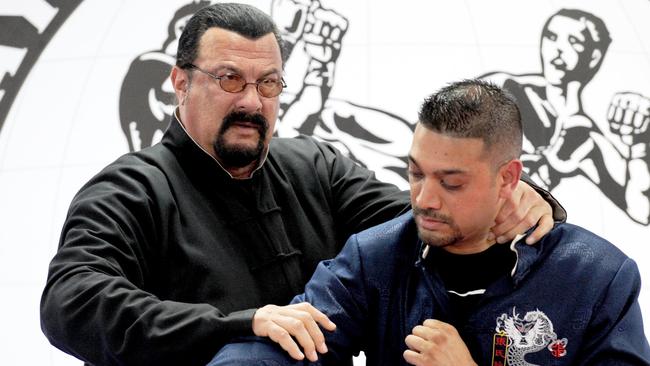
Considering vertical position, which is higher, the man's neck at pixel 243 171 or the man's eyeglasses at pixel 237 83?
the man's eyeglasses at pixel 237 83

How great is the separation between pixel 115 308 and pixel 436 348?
0.80 meters

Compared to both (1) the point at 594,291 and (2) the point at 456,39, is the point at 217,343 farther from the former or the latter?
(2) the point at 456,39

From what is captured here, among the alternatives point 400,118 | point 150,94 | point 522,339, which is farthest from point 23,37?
point 522,339

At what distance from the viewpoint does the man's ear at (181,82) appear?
2.97 metres

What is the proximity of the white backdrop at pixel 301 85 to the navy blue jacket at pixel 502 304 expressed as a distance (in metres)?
1.85

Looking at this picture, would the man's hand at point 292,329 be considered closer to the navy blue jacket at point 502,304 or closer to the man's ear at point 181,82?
the navy blue jacket at point 502,304

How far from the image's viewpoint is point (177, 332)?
235 cm

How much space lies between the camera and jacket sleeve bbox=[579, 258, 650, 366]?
2275 millimetres

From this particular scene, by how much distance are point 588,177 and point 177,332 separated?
108 inches

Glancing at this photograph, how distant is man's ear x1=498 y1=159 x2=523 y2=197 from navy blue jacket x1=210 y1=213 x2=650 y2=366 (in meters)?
0.15

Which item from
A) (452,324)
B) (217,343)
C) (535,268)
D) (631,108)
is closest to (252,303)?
(217,343)

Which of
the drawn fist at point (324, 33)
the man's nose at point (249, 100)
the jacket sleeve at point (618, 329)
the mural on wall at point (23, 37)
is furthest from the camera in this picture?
the mural on wall at point (23, 37)

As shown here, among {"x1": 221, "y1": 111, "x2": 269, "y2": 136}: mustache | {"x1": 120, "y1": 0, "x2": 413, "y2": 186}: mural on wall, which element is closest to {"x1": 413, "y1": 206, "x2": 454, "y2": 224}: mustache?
{"x1": 221, "y1": 111, "x2": 269, "y2": 136}: mustache

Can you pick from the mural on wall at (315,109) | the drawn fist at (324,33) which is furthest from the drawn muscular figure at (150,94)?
the drawn fist at (324,33)
